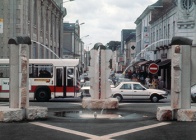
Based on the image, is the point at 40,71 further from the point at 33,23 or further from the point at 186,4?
the point at 186,4

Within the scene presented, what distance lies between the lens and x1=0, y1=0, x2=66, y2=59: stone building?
37.8 meters

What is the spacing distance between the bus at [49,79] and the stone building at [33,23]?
15.7 ft

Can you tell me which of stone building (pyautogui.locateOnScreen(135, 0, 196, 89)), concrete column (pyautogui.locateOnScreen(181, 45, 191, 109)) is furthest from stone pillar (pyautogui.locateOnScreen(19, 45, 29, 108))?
stone building (pyautogui.locateOnScreen(135, 0, 196, 89))

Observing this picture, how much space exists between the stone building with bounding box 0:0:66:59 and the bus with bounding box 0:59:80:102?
4775 millimetres

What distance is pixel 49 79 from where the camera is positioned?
29.3 m

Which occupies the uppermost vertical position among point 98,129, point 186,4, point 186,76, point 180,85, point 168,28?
point 186,4

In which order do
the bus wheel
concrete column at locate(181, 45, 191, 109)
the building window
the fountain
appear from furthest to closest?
the building window
the bus wheel
the fountain
concrete column at locate(181, 45, 191, 109)

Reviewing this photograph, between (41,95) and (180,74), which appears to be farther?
(41,95)

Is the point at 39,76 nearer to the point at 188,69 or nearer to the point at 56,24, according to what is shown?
the point at 188,69

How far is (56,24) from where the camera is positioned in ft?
222

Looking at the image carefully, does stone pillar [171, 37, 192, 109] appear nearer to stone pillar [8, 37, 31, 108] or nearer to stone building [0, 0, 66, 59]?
stone pillar [8, 37, 31, 108]

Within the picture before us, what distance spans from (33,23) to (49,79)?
19013 mm

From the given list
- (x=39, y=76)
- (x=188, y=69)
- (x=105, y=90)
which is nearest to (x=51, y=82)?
(x=39, y=76)

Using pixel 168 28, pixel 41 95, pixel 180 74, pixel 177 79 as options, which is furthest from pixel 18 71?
pixel 168 28
